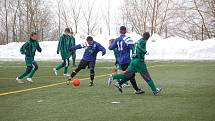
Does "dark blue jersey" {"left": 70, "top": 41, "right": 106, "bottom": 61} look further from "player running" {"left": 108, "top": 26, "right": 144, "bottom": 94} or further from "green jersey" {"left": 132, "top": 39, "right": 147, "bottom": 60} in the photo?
"green jersey" {"left": 132, "top": 39, "right": 147, "bottom": 60}

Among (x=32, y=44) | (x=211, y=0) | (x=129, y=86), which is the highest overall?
(x=211, y=0)

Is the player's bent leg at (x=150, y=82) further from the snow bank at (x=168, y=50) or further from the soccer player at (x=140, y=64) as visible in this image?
the snow bank at (x=168, y=50)

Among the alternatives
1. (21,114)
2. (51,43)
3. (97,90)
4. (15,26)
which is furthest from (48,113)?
(15,26)

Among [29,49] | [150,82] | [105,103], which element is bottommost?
[105,103]

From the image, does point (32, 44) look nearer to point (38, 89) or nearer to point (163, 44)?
point (38, 89)

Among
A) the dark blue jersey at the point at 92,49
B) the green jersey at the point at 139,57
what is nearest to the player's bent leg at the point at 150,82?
the green jersey at the point at 139,57

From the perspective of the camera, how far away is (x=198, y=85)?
14.2 metres

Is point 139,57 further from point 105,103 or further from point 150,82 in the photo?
point 105,103

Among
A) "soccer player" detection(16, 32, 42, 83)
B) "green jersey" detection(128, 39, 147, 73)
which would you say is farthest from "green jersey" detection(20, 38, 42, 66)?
"green jersey" detection(128, 39, 147, 73)

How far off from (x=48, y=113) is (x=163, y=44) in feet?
114

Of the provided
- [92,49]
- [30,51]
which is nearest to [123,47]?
[92,49]

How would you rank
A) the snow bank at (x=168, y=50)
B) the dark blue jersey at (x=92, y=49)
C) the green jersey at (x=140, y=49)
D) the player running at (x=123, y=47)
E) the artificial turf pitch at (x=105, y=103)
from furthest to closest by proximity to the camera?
the snow bank at (x=168, y=50)
the dark blue jersey at (x=92, y=49)
the player running at (x=123, y=47)
the green jersey at (x=140, y=49)
the artificial turf pitch at (x=105, y=103)

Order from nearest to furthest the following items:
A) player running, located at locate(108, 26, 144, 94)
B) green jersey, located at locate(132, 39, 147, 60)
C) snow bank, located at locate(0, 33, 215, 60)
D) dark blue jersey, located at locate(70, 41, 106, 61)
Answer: green jersey, located at locate(132, 39, 147, 60) < player running, located at locate(108, 26, 144, 94) < dark blue jersey, located at locate(70, 41, 106, 61) < snow bank, located at locate(0, 33, 215, 60)

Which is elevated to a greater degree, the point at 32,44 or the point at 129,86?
the point at 32,44
